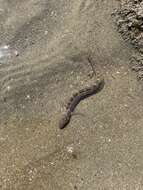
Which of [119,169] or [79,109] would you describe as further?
[79,109]

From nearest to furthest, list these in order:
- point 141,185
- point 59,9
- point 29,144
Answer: point 141,185, point 29,144, point 59,9

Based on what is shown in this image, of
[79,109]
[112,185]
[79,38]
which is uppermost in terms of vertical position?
[79,38]

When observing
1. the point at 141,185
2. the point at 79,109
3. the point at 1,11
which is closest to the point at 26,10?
the point at 1,11

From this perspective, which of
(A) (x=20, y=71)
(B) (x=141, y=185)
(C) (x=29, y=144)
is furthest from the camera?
(A) (x=20, y=71)

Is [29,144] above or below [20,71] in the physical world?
below

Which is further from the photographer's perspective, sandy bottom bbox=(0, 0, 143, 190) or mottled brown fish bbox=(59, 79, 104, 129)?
mottled brown fish bbox=(59, 79, 104, 129)

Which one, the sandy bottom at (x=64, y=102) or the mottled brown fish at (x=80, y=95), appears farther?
the mottled brown fish at (x=80, y=95)

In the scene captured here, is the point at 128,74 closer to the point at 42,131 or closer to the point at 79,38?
the point at 79,38
